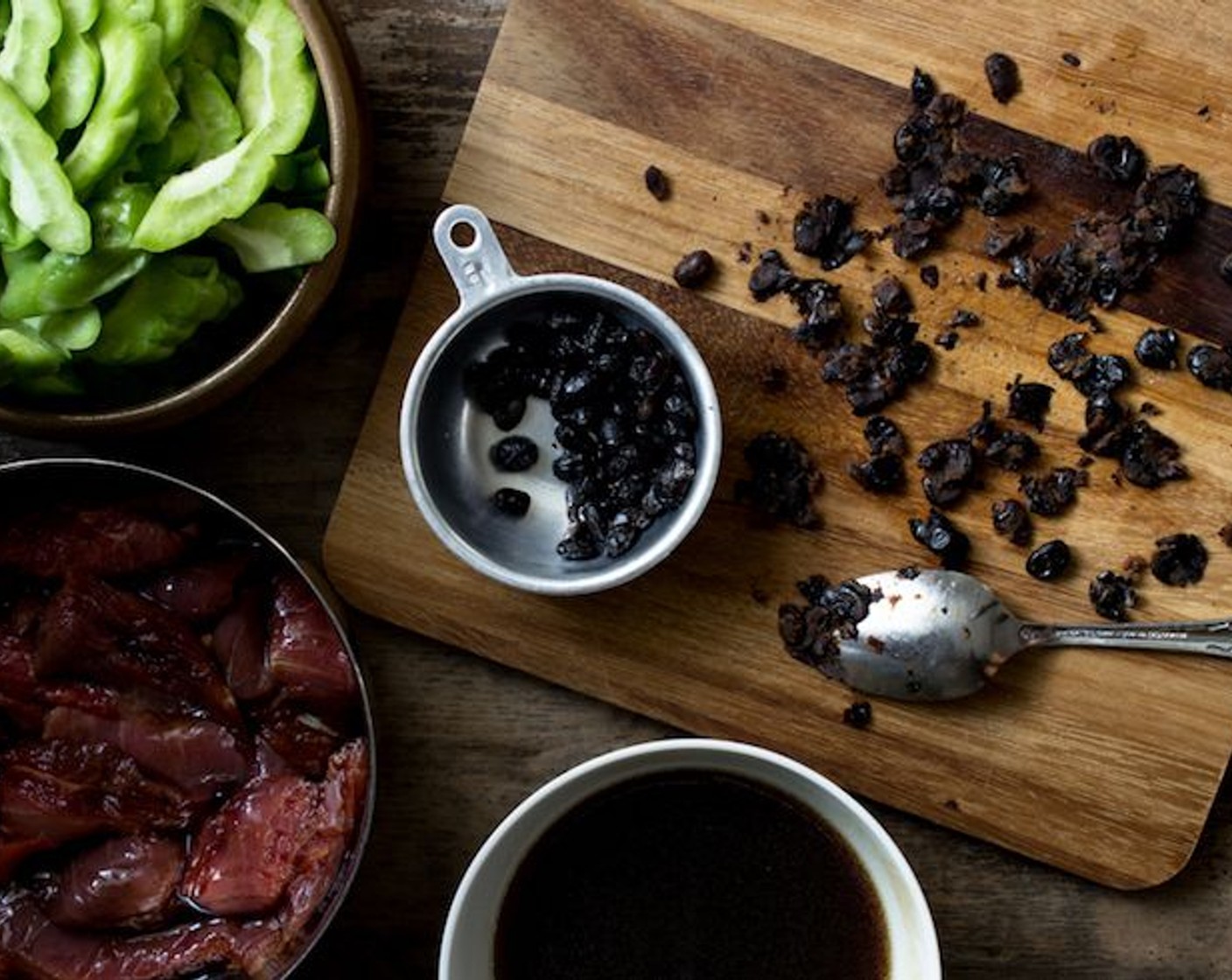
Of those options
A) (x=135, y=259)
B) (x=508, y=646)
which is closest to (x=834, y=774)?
(x=508, y=646)

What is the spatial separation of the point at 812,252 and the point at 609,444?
320 millimetres

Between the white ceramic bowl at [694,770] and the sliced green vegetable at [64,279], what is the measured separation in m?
0.69

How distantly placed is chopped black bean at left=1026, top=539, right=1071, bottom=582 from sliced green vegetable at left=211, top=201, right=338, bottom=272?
859 millimetres

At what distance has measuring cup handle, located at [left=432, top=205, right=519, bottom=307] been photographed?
189 cm

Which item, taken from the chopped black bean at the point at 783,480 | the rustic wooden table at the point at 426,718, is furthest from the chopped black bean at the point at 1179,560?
the chopped black bean at the point at 783,480

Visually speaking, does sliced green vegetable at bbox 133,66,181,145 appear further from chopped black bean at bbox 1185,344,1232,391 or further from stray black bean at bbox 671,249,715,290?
chopped black bean at bbox 1185,344,1232,391

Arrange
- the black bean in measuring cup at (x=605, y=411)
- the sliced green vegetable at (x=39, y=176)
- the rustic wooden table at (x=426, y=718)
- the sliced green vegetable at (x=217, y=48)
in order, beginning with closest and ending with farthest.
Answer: the sliced green vegetable at (x=39, y=176) → the sliced green vegetable at (x=217, y=48) → the black bean in measuring cup at (x=605, y=411) → the rustic wooden table at (x=426, y=718)

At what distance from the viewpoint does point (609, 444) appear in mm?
1955

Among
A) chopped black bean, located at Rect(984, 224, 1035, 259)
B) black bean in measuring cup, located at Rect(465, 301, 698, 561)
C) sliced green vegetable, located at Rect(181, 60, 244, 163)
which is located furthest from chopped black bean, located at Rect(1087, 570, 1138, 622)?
sliced green vegetable, located at Rect(181, 60, 244, 163)

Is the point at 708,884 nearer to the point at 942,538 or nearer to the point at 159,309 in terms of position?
the point at 942,538

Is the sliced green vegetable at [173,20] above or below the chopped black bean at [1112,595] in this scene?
above

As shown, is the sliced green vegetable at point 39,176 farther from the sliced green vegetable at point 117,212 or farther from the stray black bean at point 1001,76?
the stray black bean at point 1001,76

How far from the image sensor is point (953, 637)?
6.40 feet

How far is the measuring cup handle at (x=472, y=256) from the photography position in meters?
1.89
